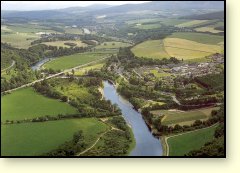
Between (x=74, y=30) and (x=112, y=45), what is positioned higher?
(x=74, y=30)

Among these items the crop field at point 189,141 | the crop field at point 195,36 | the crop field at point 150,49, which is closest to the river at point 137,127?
the crop field at point 189,141

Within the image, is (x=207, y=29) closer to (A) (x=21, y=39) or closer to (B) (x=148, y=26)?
(B) (x=148, y=26)

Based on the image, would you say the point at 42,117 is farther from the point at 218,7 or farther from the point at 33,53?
the point at 218,7

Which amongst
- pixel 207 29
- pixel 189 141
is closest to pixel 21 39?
pixel 207 29

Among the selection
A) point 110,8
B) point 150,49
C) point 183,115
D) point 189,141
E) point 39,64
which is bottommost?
point 189,141

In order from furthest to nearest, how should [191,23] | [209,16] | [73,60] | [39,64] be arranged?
1. [191,23]
2. [73,60]
3. [39,64]
4. [209,16]

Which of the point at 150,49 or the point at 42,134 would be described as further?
the point at 150,49
